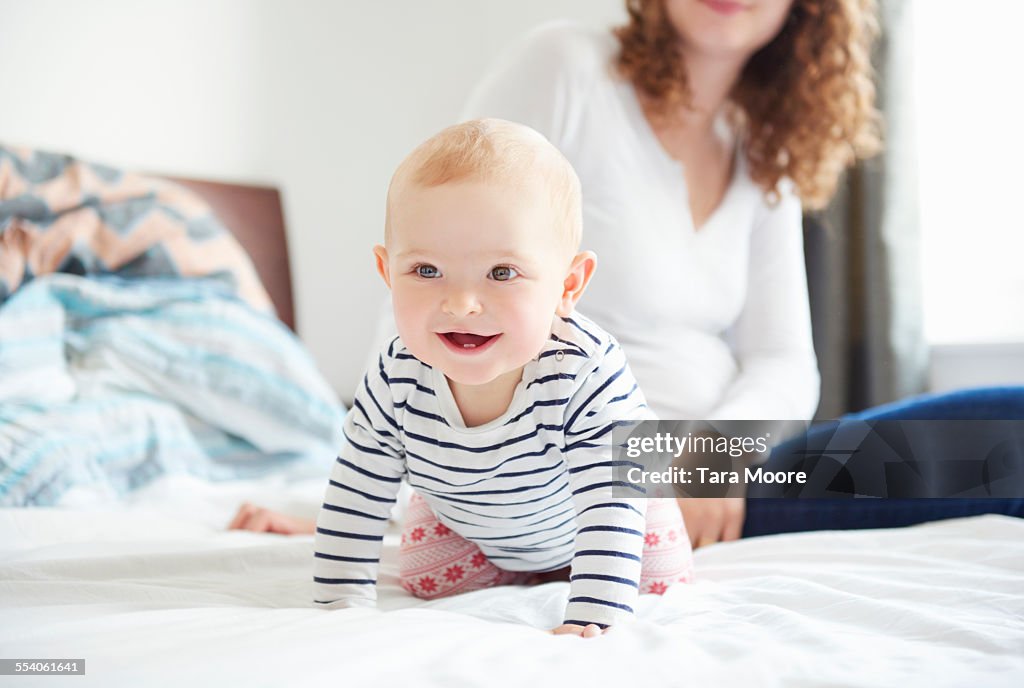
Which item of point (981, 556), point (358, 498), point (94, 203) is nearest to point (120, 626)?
point (358, 498)

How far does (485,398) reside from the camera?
81 centimetres

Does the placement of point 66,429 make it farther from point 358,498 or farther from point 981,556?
point 981,556

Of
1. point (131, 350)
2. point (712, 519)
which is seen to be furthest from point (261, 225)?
point (712, 519)

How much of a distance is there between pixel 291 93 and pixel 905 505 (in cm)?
192

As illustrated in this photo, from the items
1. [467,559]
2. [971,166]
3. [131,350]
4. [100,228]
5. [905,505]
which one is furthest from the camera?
[971,166]

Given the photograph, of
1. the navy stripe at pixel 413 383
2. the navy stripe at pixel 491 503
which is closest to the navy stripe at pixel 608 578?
the navy stripe at pixel 491 503

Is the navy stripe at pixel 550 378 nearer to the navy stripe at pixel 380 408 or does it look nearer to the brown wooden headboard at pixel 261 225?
the navy stripe at pixel 380 408

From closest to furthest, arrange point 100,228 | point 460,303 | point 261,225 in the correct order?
point 460,303
point 100,228
point 261,225

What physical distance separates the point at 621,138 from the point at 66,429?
38.1 inches

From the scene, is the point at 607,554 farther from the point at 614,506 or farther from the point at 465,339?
the point at 465,339

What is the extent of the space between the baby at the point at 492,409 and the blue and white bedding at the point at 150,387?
0.68m

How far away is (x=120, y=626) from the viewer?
2.10ft

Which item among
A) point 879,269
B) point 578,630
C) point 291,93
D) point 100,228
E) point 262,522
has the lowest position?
point 578,630

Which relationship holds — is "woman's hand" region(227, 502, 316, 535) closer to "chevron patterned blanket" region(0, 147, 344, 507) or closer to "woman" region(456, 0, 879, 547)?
"chevron patterned blanket" region(0, 147, 344, 507)
